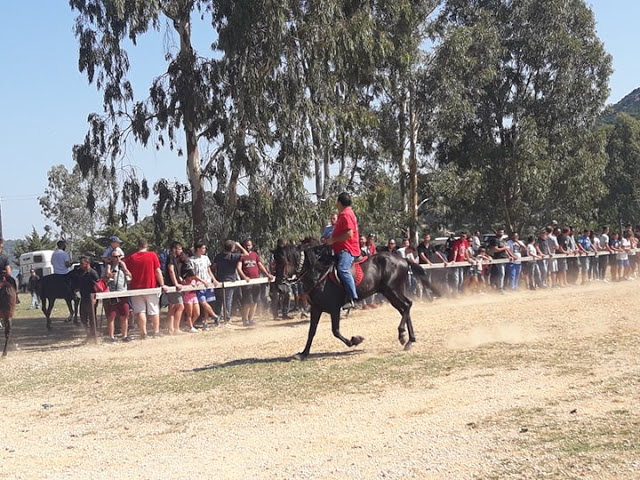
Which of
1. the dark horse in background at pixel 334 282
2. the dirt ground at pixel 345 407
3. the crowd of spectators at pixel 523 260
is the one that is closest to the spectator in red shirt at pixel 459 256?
the crowd of spectators at pixel 523 260

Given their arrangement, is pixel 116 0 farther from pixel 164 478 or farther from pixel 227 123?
pixel 164 478

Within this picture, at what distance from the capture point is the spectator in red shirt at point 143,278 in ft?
52.4

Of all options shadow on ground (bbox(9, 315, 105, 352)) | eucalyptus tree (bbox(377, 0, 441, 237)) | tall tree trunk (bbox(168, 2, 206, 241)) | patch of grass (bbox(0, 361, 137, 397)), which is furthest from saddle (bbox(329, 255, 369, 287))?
eucalyptus tree (bbox(377, 0, 441, 237))

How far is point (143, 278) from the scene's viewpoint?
629 inches

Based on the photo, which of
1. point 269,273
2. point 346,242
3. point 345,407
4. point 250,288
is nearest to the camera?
point 345,407

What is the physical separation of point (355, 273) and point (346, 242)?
2.02 ft

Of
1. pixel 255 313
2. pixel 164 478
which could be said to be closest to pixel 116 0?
pixel 255 313

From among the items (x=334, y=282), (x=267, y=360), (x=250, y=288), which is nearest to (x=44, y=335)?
(x=250, y=288)

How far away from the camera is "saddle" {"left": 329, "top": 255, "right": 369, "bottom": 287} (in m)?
11.8

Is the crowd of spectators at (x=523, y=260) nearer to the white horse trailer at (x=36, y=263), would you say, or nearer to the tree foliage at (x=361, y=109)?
the tree foliage at (x=361, y=109)

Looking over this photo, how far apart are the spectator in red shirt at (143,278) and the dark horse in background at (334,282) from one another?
4.45m

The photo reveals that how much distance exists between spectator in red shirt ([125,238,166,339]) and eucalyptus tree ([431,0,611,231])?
991 inches

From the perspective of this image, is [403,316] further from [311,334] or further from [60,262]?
[60,262]

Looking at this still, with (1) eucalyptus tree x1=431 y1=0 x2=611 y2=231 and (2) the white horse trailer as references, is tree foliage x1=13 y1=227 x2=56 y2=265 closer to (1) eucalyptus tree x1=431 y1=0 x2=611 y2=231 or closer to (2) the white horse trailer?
(2) the white horse trailer
